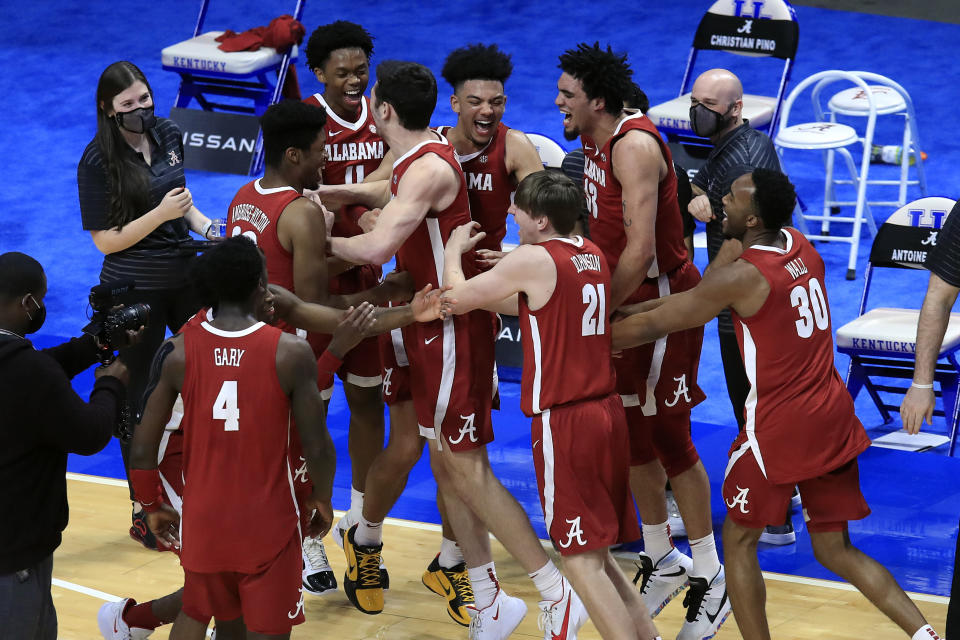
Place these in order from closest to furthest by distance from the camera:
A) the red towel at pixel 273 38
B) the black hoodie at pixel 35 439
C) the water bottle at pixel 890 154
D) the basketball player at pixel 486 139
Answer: the black hoodie at pixel 35 439, the basketball player at pixel 486 139, the water bottle at pixel 890 154, the red towel at pixel 273 38

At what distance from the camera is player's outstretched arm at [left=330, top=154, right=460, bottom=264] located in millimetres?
5547

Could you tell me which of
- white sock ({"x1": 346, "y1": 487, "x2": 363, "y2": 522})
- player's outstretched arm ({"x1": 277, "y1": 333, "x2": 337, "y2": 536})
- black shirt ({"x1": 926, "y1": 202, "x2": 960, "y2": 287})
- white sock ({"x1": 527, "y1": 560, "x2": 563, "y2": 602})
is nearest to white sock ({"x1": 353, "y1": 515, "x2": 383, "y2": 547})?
white sock ({"x1": 346, "y1": 487, "x2": 363, "y2": 522})

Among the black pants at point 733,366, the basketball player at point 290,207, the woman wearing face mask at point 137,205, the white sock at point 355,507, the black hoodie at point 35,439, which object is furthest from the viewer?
the black pants at point 733,366

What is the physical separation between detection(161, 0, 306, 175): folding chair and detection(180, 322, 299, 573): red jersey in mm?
7446

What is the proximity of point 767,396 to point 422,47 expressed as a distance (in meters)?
9.54

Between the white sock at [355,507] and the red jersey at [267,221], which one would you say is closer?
the red jersey at [267,221]

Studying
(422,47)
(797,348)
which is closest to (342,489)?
(797,348)

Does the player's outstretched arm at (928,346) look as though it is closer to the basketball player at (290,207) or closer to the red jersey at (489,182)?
the red jersey at (489,182)

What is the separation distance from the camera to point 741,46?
35.1 ft

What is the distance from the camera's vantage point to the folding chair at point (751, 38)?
33.8 feet

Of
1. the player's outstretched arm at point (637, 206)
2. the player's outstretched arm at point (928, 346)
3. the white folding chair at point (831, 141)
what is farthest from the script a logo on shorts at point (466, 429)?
the white folding chair at point (831, 141)

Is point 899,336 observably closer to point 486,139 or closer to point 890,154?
point 486,139

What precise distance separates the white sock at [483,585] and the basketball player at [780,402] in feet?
3.40

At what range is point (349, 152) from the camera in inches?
260
